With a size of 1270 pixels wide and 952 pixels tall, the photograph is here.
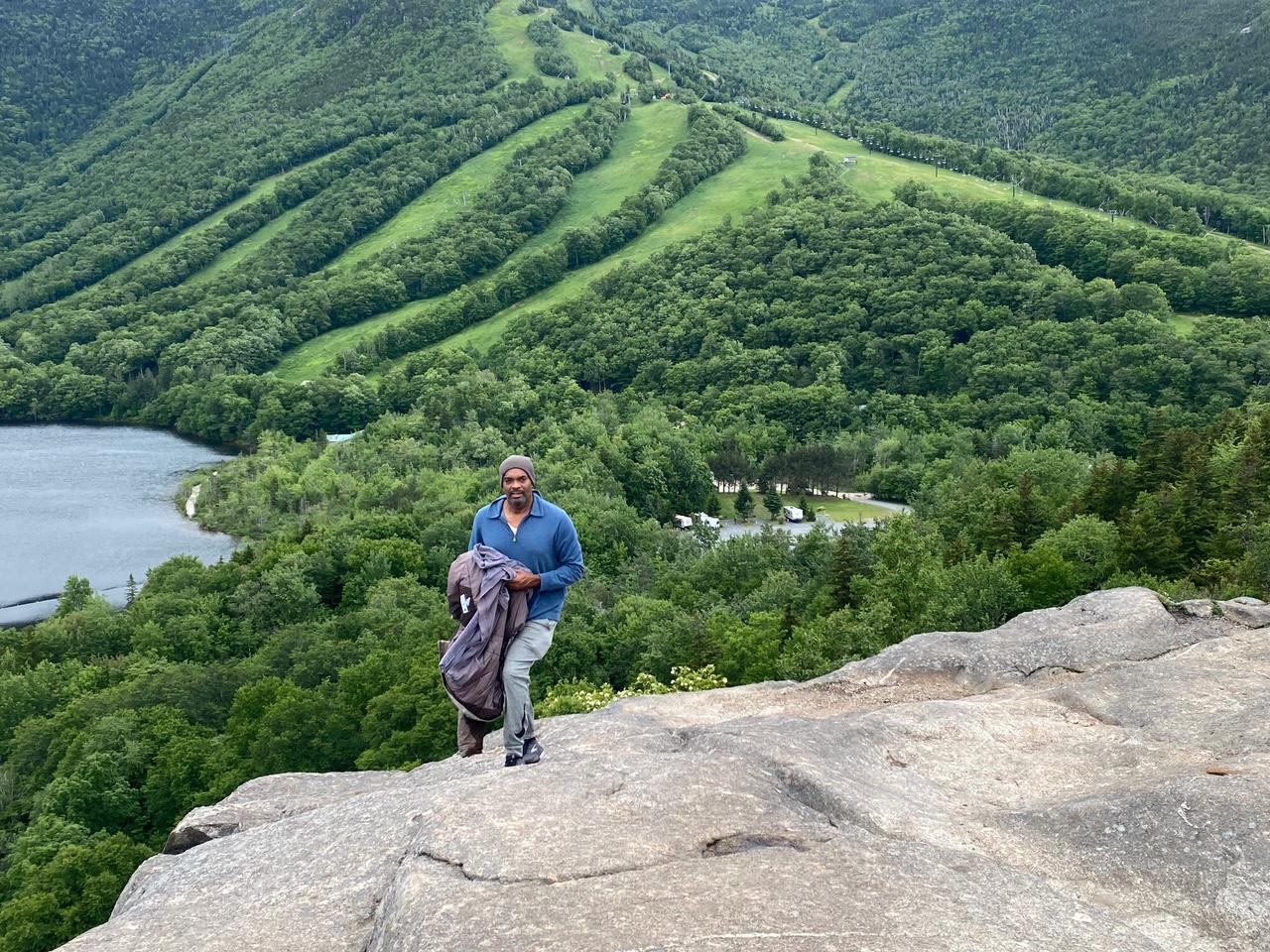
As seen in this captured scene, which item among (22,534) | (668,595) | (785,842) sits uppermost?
(785,842)

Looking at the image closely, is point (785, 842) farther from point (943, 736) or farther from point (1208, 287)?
point (1208, 287)

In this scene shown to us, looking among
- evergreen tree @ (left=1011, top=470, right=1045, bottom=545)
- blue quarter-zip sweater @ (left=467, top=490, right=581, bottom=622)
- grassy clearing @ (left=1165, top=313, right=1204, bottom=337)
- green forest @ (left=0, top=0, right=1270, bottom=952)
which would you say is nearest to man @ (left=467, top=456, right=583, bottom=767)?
blue quarter-zip sweater @ (left=467, top=490, right=581, bottom=622)

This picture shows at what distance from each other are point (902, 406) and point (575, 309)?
6943 cm

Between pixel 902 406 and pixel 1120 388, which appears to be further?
pixel 902 406

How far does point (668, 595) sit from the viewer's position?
279 ft

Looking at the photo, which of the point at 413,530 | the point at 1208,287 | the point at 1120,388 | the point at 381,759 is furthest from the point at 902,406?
the point at 381,759

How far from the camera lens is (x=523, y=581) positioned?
1247 centimetres

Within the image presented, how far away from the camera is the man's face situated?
12688 millimetres

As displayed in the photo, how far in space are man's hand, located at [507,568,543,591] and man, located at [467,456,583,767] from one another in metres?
0.06

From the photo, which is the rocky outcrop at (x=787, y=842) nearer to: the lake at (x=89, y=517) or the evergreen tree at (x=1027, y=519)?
the evergreen tree at (x=1027, y=519)

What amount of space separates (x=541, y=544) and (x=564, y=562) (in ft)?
1.53

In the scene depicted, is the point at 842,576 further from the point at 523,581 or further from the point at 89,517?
the point at 89,517

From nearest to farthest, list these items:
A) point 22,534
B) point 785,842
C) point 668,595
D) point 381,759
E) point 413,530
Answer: point 785,842
point 381,759
point 668,595
point 413,530
point 22,534

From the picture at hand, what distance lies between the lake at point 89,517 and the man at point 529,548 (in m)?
110
